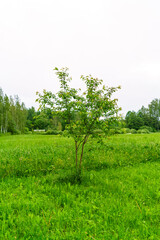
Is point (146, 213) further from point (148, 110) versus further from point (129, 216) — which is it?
point (148, 110)

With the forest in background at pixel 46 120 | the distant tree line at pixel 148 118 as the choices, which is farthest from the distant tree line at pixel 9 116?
the distant tree line at pixel 148 118

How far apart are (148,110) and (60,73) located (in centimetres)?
7476

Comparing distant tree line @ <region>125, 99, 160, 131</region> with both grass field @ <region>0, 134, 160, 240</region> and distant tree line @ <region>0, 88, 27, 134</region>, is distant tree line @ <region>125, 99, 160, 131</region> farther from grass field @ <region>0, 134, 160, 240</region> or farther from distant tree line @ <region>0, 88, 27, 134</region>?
grass field @ <region>0, 134, 160, 240</region>

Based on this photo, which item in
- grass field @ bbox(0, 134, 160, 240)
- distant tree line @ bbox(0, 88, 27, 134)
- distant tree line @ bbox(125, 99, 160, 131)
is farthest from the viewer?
distant tree line @ bbox(125, 99, 160, 131)

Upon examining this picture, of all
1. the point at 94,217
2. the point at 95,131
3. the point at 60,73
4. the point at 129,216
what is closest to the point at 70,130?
the point at 95,131

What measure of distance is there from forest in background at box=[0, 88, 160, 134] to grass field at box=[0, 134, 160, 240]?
1939 mm

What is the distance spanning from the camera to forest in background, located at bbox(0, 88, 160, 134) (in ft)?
16.1

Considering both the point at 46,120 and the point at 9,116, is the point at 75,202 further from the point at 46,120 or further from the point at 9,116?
the point at 9,116

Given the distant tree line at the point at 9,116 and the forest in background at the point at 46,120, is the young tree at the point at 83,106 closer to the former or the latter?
the forest in background at the point at 46,120

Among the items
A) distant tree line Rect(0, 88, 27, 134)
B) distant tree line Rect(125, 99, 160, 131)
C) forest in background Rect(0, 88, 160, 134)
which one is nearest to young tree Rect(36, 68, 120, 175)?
forest in background Rect(0, 88, 160, 134)

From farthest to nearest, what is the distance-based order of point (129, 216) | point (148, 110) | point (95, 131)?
1. point (148, 110)
2. point (95, 131)
3. point (129, 216)

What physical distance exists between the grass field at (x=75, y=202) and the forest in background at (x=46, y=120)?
76.3 inches

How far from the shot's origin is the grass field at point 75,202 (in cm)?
288

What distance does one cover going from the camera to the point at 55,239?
2674 mm
